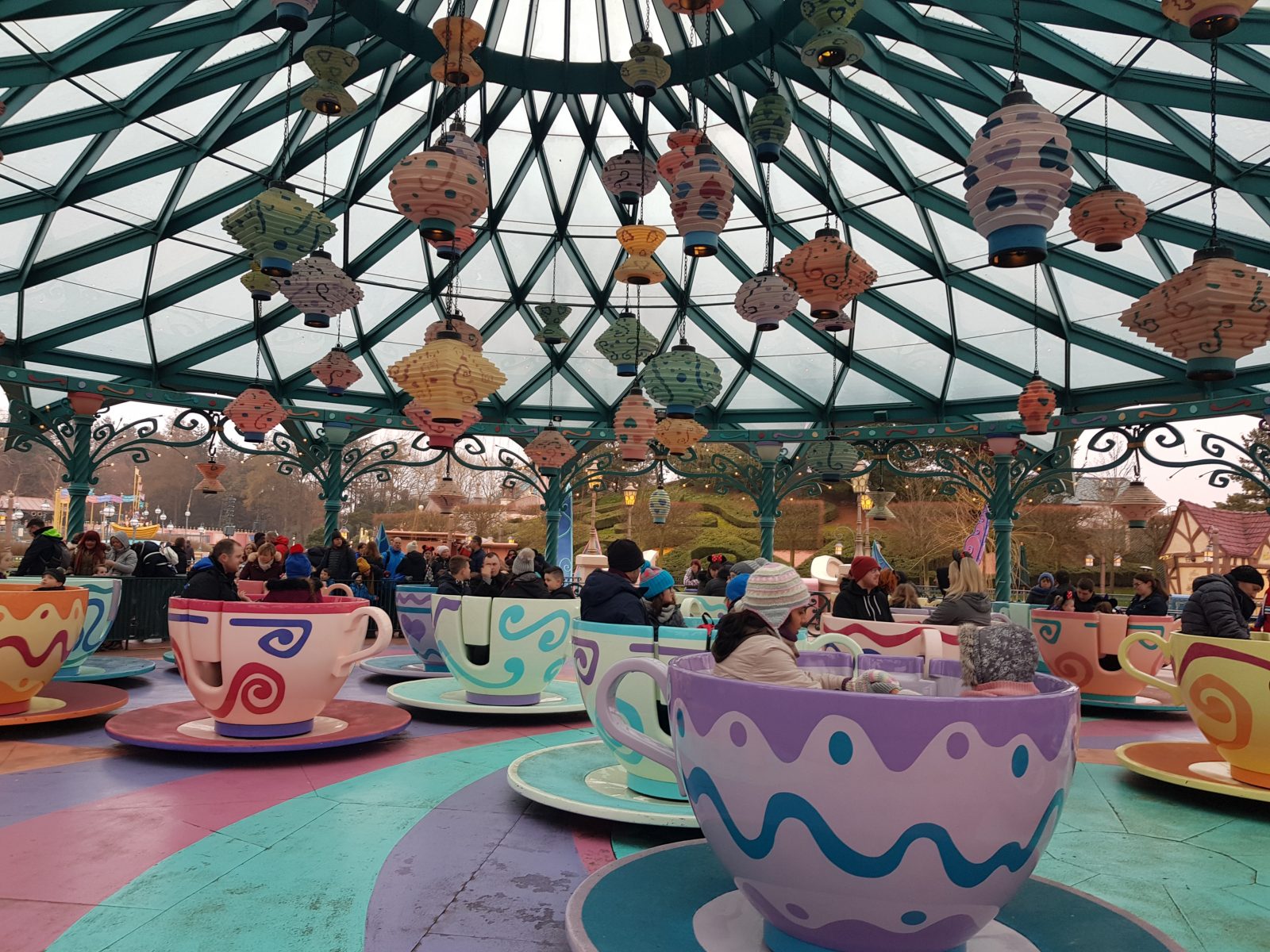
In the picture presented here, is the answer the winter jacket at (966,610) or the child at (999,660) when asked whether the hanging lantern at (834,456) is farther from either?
the child at (999,660)

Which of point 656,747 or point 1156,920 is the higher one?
point 656,747

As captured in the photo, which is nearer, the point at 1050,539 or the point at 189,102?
the point at 189,102

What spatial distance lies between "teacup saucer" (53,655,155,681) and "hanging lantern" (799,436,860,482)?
9082 millimetres

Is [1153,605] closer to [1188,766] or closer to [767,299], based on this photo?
[1188,766]

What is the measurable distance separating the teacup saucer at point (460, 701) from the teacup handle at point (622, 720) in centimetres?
285

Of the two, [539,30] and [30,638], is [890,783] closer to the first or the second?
[30,638]

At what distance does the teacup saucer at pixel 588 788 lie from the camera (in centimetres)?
325

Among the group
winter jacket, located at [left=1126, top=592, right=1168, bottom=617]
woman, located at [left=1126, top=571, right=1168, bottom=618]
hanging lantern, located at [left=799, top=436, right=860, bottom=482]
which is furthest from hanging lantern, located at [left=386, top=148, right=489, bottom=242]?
hanging lantern, located at [left=799, top=436, right=860, bottom=482]

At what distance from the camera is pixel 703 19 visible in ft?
27.2

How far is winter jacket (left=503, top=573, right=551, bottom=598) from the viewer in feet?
20.0

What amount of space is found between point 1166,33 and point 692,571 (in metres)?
9.33

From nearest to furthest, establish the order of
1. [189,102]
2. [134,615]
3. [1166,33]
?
[1166,33] < [189,102] < [134,615]

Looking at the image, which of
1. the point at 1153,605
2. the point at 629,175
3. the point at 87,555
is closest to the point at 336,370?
the point at 87,555

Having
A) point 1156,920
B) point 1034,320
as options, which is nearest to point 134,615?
point 1156,920
